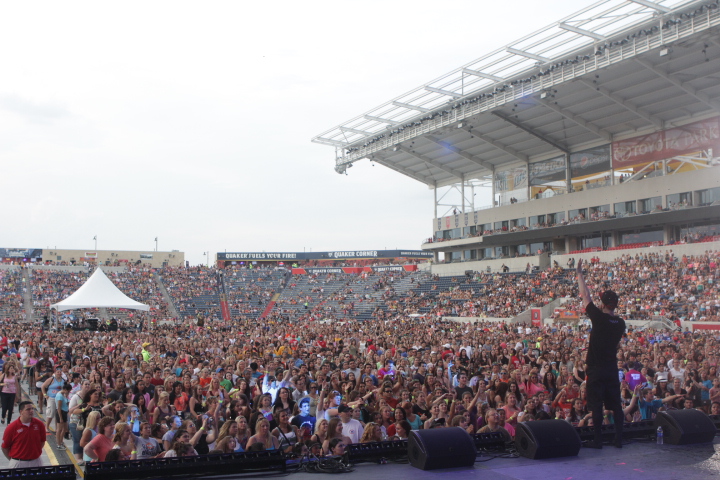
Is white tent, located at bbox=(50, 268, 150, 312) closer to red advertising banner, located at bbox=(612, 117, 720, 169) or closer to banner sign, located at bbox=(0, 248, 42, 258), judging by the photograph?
red advertising banner, located at bbox=(612, 117, 720, 169)

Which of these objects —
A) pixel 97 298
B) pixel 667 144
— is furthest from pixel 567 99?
pixel 97 298

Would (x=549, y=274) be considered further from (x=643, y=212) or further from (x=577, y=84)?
(x=577, y=84)

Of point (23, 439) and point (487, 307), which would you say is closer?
point (23, 439)

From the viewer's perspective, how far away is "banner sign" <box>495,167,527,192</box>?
145ft

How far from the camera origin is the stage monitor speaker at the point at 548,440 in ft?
17.7

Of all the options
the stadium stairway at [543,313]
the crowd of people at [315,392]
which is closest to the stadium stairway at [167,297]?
the stadium stairway at [543,313]

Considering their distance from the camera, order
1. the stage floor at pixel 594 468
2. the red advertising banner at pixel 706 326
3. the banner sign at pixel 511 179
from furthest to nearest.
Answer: the banner sign at pixel 511 179 < the red advertising banner at pixel 706 326 < the stage floor at pixel 594 468

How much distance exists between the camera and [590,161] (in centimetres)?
3912

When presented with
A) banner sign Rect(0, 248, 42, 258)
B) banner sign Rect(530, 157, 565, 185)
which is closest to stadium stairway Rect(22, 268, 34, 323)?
banner sign Rect(0, 248, 42, 258)

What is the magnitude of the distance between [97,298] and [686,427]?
25.8m

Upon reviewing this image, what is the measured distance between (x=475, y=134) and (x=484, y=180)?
28.6 feet

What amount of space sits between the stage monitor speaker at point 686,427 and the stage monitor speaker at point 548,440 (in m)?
1.05

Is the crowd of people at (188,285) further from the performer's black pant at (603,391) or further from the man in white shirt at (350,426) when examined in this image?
the performer's black pant at (603,391)

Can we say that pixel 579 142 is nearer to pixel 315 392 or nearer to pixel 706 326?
pixel 706 326
